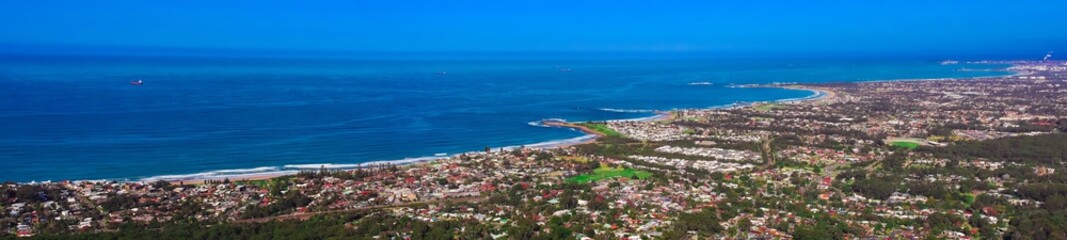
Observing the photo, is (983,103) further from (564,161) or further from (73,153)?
(73,153)

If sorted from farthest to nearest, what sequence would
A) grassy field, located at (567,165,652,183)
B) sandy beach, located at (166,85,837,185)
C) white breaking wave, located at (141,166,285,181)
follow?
white breaking wave, located at (141,166,285,181)
sandy beach, located at (166,85,837,185)
grassy field, located at (567,165,652,183)

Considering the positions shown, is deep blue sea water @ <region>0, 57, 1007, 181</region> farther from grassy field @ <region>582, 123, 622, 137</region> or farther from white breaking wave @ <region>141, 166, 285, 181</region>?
grassy field @ <region>582, 123, 622, 137</region>

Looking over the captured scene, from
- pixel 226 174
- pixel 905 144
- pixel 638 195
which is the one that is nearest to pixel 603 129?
pixel 905 144

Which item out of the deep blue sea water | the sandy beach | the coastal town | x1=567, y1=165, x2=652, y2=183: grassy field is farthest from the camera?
the deep blue sea water

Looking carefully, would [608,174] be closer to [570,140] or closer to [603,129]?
[570,140]

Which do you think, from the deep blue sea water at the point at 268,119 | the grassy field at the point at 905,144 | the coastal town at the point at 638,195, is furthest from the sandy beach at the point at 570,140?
the grassy field at the point at 905,144

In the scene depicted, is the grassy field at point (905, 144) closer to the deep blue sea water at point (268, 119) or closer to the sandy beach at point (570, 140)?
the sandy beach at point (570, 140)

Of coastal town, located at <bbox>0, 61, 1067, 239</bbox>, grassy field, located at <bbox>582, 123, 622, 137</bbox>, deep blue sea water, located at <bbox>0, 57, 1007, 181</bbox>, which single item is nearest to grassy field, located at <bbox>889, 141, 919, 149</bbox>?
coastal town, located at <bbox>0, 61, 1067, 239</bbox>
